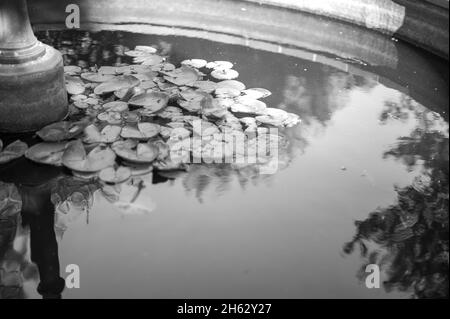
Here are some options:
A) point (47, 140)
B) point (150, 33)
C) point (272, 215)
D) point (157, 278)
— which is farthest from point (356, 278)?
point (150, 33)

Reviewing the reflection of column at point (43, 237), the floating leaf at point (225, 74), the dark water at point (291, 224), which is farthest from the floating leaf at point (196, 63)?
the reflection of column at point (43, 237)

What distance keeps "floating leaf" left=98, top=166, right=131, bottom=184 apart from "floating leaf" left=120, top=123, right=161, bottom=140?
0.28 m

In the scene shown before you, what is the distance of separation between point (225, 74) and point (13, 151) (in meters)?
1.74

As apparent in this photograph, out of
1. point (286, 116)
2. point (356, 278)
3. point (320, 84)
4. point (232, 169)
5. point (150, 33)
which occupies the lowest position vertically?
point (356, 278)

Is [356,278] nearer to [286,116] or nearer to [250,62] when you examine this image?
[286,116]

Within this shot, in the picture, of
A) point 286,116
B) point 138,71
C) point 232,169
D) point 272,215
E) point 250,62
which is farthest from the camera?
point 250,62

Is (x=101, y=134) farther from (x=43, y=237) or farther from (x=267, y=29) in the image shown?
(x=267, y=29)

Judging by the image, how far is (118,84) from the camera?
150 inches

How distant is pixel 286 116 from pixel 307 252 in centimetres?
124

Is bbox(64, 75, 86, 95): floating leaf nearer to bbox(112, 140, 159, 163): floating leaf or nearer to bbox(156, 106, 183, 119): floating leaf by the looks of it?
bbox(156, 106, 183, 119): floating leaf

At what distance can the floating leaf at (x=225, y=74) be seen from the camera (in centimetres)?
412

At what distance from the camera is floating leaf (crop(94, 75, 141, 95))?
12.3 feet

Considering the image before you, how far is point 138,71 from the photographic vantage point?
407cm

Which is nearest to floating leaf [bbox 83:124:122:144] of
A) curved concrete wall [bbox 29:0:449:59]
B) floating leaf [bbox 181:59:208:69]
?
floating leaf [bbox 181:59:208:69]
